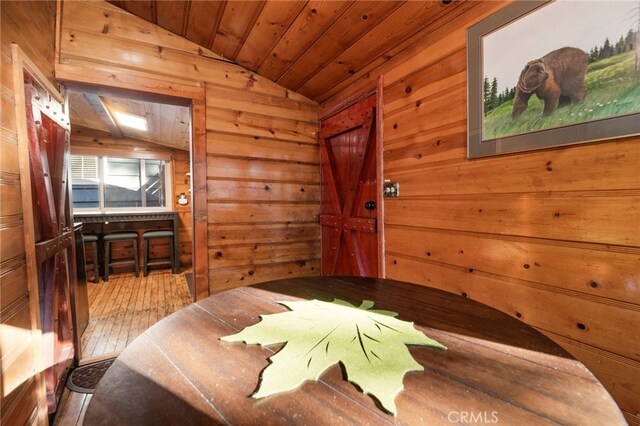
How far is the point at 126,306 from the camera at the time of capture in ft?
10.5

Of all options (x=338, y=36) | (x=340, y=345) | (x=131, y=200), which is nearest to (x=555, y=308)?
(x=340, y=345)

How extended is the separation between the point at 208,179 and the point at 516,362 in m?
2.35

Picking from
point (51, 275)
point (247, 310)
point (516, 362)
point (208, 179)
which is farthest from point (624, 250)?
point (51, 275)

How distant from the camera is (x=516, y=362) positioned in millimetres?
640

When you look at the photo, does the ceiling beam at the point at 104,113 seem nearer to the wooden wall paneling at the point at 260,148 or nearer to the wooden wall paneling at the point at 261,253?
the wooden wall paneling at the point at 260,148

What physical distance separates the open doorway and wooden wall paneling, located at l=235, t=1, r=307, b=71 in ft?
4.78

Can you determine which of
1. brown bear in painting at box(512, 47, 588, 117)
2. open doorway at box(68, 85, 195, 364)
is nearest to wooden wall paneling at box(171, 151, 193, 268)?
open doorway at box(68, 85, 195, 364)

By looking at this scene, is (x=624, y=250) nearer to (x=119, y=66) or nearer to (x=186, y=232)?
(x=119, y=66)

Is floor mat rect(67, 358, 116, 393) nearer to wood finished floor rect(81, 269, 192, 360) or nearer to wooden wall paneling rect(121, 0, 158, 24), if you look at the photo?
wood finished floor rect(81, 269, 192, 360)

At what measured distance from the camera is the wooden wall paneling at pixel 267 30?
68.8 inches

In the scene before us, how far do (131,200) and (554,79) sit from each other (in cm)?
612

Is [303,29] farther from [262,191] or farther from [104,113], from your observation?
[104,113]

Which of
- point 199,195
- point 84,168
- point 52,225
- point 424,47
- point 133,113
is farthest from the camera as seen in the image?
point 84,168

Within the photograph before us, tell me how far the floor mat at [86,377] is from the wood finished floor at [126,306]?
0.15 m
